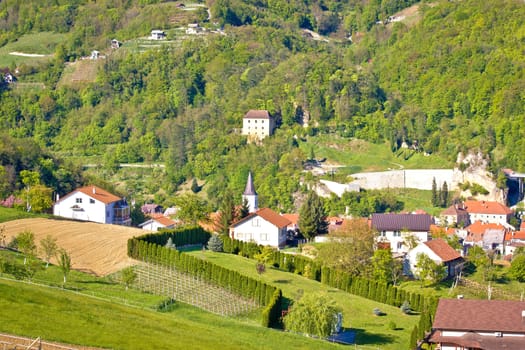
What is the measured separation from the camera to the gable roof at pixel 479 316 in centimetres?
5578

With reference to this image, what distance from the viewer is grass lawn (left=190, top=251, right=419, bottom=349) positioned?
58688mm

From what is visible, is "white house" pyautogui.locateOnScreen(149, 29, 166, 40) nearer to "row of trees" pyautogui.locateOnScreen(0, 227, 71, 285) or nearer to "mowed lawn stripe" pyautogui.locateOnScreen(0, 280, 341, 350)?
"row of trees" pyautogui.locateOnScreen(0, 227, 71, 285)

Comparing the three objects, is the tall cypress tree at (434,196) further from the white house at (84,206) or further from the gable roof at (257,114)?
the white house at (84,206)

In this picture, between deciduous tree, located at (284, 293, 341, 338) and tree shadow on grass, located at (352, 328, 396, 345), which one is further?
tree shadow on grass, located at (352, 328, 396, 345)

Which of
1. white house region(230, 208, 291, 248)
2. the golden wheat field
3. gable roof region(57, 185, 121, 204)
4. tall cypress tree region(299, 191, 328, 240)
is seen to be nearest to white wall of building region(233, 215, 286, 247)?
white house region(230, 208, 291, 248)

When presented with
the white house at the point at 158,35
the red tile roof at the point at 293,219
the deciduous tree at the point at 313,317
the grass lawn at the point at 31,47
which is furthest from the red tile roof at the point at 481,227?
the grass lawn at the point at 31,47

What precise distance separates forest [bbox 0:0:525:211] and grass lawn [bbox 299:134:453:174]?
1265 millimetres

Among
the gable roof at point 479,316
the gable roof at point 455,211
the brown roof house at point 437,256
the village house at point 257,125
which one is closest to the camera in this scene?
the gable roof at point 479,316

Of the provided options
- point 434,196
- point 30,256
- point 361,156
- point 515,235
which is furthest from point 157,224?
point 361,156

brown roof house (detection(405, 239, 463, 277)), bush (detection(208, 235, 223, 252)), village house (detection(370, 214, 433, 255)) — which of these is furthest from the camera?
village house (detection(370, 214, 433, 255))

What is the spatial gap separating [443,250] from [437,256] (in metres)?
1.82

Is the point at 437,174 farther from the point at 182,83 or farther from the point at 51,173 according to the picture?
the point at 182,83

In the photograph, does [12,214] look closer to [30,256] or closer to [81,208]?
[81,208]

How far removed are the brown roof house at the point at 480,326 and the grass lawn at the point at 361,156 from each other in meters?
63.9
